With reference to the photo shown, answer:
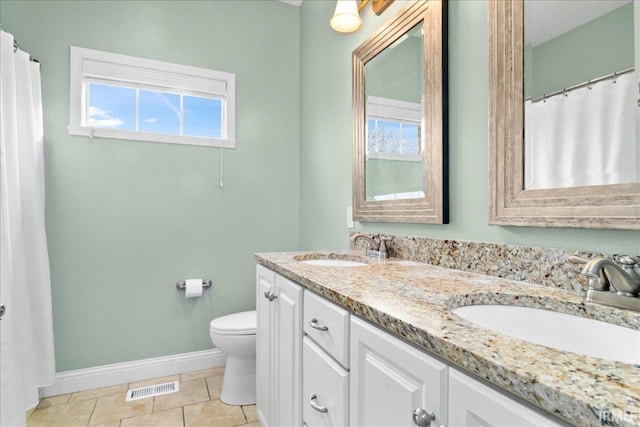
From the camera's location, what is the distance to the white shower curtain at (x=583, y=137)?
2.75 feet

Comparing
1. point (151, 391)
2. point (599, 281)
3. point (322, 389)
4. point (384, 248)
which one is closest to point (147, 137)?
point (151, 391)

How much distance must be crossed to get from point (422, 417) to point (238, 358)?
163 cm

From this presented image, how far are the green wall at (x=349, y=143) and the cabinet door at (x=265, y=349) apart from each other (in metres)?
0.64

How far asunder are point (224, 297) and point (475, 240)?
1.85m

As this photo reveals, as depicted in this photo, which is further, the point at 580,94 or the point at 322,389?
the point at 322,389

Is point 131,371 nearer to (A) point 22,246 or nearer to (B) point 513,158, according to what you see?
(A) point 22,246

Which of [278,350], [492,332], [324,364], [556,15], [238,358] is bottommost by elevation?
[238,358]

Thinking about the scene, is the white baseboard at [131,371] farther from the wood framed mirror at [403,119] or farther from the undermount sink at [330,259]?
the wood framed mirror at [403,119]

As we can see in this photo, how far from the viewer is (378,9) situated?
1.67 meters

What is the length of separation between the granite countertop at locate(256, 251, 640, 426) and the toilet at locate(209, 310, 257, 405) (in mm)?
889

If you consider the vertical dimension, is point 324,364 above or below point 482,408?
below

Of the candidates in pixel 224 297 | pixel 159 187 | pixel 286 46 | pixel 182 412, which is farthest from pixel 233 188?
pixel 182 412

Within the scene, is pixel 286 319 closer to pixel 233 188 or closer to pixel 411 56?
pixel 411 56

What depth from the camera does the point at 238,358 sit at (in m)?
2.03
